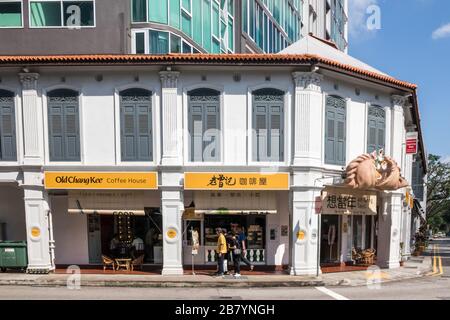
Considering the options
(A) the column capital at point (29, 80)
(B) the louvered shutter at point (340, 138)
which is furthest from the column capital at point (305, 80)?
(A) the column capital at point (29, 80)

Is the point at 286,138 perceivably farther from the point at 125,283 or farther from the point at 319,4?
the point at 319,4

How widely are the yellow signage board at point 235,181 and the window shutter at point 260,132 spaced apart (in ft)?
2.63

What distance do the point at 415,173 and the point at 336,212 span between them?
14.5m

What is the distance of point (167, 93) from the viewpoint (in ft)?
41.2

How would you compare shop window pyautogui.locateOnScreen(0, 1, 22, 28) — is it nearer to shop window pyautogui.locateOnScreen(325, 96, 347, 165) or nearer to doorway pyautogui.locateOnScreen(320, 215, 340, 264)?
shop window pyautogui.locateOnScreen(325, 96, 347, 165)

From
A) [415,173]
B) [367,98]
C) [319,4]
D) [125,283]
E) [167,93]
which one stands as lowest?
[125,283]

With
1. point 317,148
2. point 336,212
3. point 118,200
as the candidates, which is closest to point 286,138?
point 317,148

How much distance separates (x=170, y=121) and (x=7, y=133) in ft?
20.4

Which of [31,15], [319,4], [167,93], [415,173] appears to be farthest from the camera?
[319,4]

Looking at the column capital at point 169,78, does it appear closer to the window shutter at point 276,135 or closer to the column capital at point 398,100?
the window shutter at point 276,135

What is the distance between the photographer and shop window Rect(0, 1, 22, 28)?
1477 centimetres

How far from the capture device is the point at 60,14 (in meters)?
14.6

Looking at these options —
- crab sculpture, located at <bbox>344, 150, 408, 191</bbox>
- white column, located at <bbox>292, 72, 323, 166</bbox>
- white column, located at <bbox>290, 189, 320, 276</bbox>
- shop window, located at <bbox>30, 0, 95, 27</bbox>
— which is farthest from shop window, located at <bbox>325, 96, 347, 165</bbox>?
shop window, located at <bbox>30, 0, 95, 27</bbox>

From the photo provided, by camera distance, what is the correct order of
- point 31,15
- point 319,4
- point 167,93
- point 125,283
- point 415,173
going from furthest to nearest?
1. point 319,4
2. point 415,173
3. point 31,15
4. point 167,93
5. point 125,283
